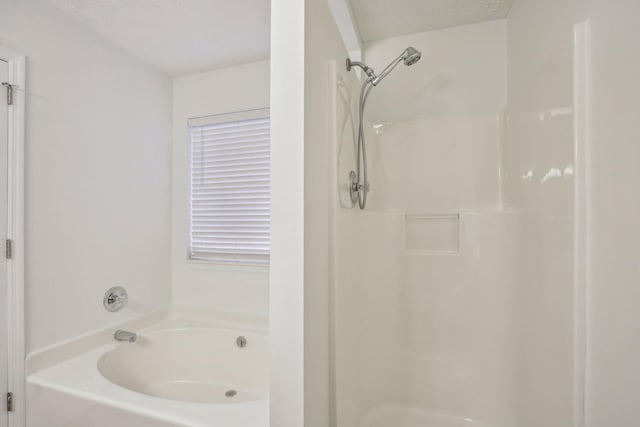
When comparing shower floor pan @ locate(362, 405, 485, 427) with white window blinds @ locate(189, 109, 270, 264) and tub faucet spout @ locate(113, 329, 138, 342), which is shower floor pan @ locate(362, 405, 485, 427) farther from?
tub faucet spout @ locate(113, 329, 138, 342)

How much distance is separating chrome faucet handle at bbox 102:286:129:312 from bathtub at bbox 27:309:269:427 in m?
0.14

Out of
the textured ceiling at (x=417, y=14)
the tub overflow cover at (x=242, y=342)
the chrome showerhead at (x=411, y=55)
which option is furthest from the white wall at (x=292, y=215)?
the tub overflow cover at (x=242, y=342)

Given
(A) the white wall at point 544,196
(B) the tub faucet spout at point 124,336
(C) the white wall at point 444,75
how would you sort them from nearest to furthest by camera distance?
(A) the white wall at point 544,196, (C) the white wall at point 444,75, (B) the tub faucet spout at point 124,336

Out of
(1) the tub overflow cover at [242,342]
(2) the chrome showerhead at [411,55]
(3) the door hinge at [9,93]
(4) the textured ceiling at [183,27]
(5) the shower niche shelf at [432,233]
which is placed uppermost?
(4) the textured ceiling at [183,27]

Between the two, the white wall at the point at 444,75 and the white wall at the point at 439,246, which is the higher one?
the white wall at the point at 444,75

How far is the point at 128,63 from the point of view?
6.38ft

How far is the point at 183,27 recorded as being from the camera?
171cm

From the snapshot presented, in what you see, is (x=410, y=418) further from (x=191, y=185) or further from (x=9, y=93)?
(x=9, y=93)

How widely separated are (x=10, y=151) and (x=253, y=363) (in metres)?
1.79

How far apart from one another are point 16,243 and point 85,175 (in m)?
0.50

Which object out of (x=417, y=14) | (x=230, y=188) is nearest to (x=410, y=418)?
(x=230, y=188)

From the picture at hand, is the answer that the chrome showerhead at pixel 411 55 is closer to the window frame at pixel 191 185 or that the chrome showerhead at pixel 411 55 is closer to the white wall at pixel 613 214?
the white wall at pixel 613 214

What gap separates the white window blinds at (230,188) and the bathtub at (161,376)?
0.54m

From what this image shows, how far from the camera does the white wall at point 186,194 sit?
2074mm
